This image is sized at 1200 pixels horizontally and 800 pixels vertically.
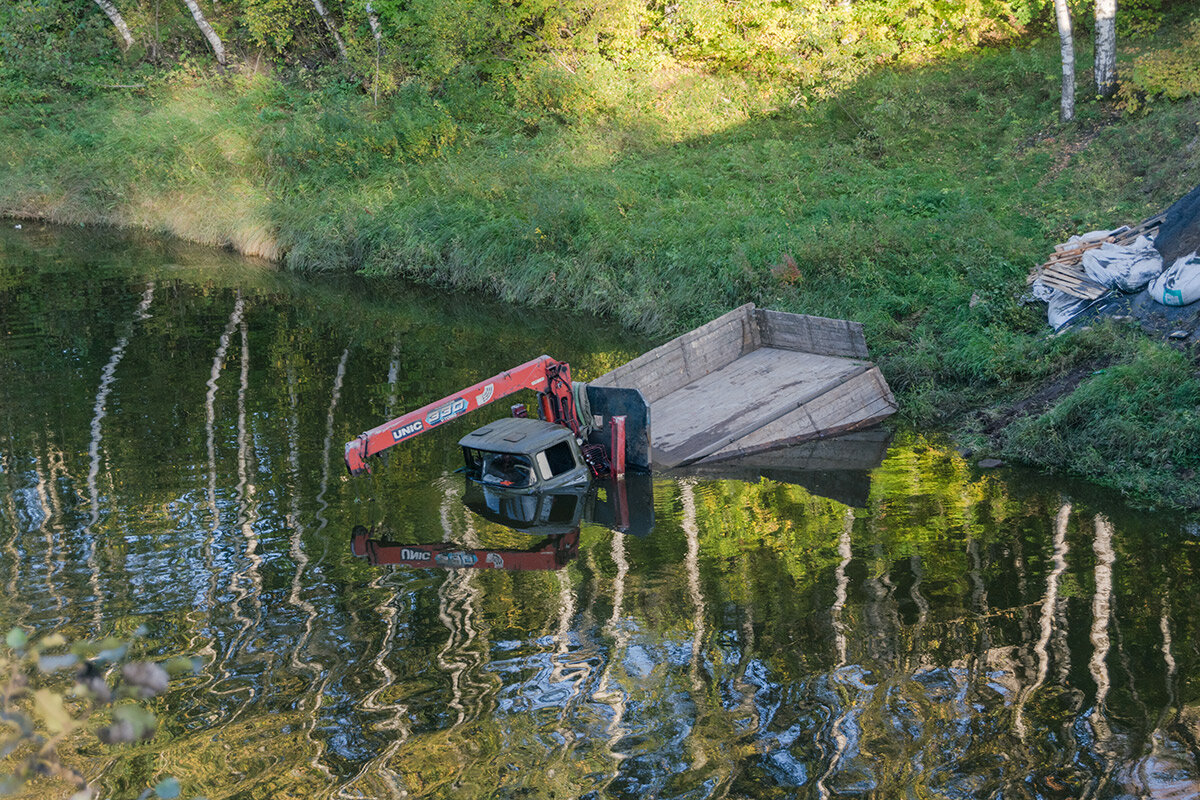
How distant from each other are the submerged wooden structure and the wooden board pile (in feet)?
8.48

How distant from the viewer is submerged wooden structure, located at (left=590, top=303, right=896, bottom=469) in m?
11.9

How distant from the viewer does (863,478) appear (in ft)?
37.2

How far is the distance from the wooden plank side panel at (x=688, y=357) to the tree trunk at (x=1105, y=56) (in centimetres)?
946

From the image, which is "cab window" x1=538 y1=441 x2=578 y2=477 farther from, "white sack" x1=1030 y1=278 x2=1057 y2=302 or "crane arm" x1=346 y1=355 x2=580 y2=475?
"white sack" x1=1030 y1=278 x2=1057 y2=302

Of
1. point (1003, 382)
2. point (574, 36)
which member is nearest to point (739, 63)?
point (574, 36)

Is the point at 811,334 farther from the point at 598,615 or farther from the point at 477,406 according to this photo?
the point at 598,615

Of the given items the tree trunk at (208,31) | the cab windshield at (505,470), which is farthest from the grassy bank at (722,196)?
the cab windshield at (505,470)

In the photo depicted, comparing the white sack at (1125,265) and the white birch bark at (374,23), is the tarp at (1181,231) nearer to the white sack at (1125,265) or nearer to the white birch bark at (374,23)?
the white sack at (1125,265)

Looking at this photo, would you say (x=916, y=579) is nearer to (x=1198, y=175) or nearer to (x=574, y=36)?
(x=1198, y=175)

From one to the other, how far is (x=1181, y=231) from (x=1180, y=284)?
46.6 inches

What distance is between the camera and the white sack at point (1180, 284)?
12.1 meters

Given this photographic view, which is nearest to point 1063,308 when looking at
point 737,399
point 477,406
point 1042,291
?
point 1042,291

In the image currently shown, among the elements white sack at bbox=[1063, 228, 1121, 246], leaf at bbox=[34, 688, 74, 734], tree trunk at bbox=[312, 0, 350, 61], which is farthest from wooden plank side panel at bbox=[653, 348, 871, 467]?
tree trunk at bbox=[312, 0, 350, 61]

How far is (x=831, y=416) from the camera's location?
12.4 meters
